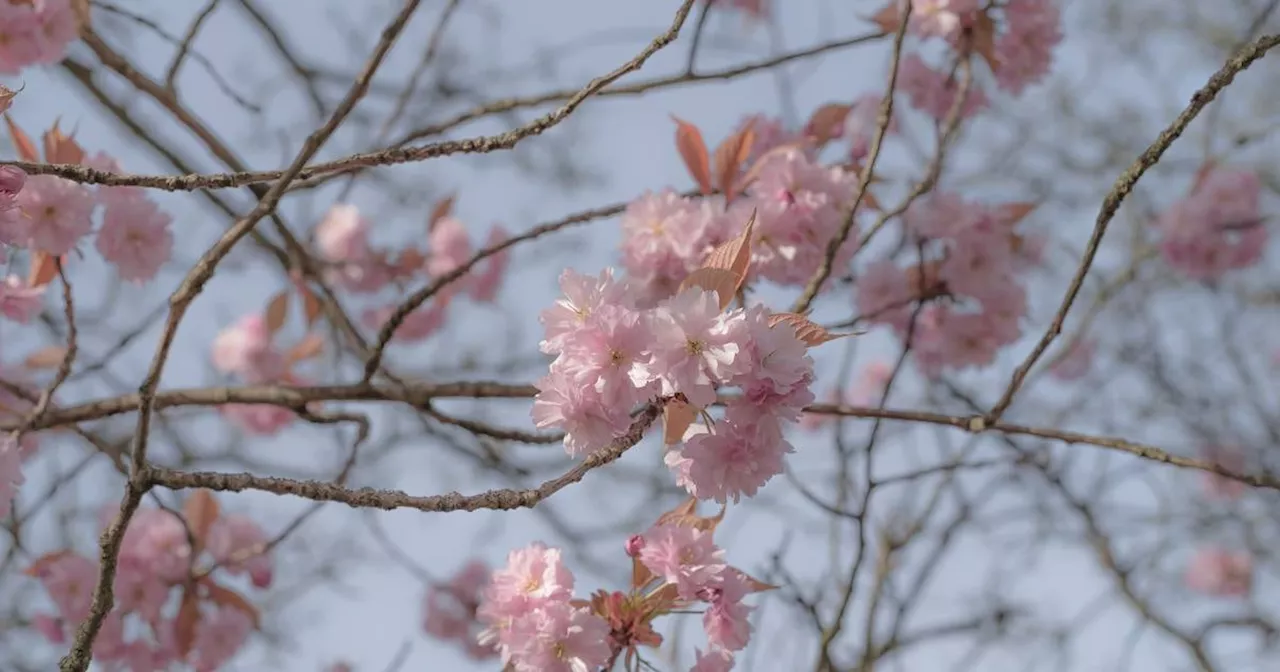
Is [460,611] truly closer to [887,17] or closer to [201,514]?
[201,514]

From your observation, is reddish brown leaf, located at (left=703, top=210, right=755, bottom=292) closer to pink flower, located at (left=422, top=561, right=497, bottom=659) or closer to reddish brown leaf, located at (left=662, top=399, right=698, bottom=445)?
reddish brown leaf, located at (left=662, top=399, right=698, bottom=445)

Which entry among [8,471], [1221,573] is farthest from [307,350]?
[1221,573]

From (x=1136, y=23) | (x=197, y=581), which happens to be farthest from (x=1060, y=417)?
(x=197, y=581)

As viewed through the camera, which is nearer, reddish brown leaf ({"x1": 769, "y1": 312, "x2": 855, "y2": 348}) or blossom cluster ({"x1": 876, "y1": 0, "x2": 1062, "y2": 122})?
reddish brown leaf ({"x1": 769, "y1": 312, "x2": 855, "y2": 348})

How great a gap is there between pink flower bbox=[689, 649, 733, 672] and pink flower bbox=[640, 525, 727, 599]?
0.30ft

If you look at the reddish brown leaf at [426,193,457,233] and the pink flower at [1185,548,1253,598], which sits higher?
the pink flower at [1185,548,1253,598]

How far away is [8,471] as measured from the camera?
1642mm

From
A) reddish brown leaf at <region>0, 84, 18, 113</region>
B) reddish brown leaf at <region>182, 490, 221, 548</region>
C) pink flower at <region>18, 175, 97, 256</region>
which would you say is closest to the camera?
reddish brown leaf at <region>0, 84, 18, 113</region>

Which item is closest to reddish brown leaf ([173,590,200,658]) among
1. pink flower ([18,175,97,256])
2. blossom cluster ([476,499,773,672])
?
pink flower ([18,175,97,256])

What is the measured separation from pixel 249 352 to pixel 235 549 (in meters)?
1.50

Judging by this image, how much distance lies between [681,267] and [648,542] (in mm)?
566

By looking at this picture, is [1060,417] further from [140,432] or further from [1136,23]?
[140,432]

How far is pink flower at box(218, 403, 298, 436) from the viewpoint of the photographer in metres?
3.80

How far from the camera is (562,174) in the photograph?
16.2 feet
